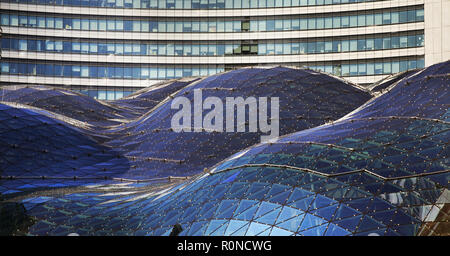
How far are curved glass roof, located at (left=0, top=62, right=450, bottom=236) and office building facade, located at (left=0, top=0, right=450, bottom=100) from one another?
213 feet

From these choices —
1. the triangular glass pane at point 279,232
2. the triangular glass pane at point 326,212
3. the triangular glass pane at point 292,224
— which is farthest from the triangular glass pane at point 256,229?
the triangular glass pane at point 326,212

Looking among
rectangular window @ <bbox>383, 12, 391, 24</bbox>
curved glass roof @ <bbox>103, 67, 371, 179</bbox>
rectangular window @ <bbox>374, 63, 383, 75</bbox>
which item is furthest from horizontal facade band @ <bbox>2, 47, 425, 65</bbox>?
Answer: curved glass roof @ <bbox>103, 67, 371, 179</bbox>

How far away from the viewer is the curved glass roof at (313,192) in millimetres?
31078

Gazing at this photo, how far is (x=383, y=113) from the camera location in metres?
43.6

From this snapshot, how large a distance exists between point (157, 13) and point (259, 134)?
65.3 m

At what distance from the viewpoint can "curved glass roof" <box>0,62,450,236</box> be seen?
3108 centimetres

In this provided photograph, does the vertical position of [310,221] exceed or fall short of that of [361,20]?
it falls short

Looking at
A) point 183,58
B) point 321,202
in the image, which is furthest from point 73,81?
point 321,202

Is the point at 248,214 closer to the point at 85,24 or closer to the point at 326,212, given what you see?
the point at 326,212

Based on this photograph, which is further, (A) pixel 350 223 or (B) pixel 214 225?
(B) pixel 214 225

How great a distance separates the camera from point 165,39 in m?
116

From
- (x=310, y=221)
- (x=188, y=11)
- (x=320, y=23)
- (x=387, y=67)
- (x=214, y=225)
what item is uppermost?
(x=188, y=11)

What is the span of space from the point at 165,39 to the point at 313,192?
85650 millimetres
